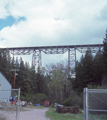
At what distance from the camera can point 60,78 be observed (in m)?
42.2

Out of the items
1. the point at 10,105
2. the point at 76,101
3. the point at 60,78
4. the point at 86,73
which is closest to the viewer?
the point at 10,105

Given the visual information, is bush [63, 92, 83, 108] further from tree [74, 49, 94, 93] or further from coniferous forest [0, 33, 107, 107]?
tree [74, 49, 94, 93]

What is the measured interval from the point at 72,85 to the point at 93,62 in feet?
28.9

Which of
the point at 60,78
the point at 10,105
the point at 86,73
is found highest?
the point at 86,73

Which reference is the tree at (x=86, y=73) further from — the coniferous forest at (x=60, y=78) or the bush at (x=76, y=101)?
the bush at (x=76, y=101)

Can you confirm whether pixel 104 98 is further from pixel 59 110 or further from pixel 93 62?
→ pixel 93 62

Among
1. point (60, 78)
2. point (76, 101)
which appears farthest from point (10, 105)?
point (60, 78)

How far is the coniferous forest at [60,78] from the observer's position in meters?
32.2

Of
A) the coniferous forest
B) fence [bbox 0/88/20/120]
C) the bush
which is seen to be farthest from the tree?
fence [bbox 0/88/20/120]

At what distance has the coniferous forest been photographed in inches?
1270

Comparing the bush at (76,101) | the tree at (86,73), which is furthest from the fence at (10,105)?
the tree at (86,73)

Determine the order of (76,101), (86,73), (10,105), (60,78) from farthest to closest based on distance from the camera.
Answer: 1. (60,78)
2. (86,73)
3. (76,101)
4. (10,105)

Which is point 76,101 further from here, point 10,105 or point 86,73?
point 10,105

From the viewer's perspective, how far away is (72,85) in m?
41.9
